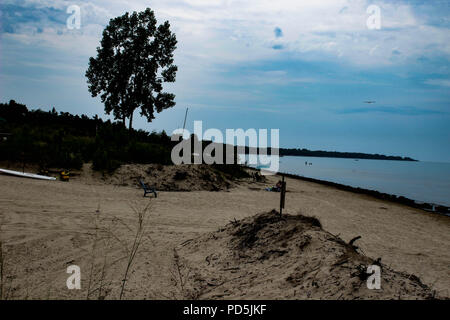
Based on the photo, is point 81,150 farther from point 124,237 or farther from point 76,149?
point 124,237

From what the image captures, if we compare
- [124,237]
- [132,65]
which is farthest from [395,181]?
[124,237]

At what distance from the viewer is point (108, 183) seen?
1805 centimetres

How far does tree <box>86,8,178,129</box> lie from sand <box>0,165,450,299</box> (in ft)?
59.3

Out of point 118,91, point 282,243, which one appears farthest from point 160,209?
point 118,91

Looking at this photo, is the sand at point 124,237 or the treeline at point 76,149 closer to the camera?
the sand at point 124,237

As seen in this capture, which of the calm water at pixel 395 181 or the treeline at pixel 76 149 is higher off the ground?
the treeline at pixel 76 149

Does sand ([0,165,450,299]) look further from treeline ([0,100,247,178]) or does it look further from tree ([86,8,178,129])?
tree ([86,8,178,129])

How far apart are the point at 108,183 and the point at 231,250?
42.4 feet

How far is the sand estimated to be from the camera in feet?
17.7

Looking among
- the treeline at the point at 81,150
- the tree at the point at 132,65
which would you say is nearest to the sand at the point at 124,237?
the treeline at the point at 81,150

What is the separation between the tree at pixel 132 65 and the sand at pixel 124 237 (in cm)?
1807

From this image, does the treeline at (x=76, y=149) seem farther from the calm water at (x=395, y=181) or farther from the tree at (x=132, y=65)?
the calm water at (x=395, y=181)

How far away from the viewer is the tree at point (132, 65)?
32625mm

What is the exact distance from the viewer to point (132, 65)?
108ft
